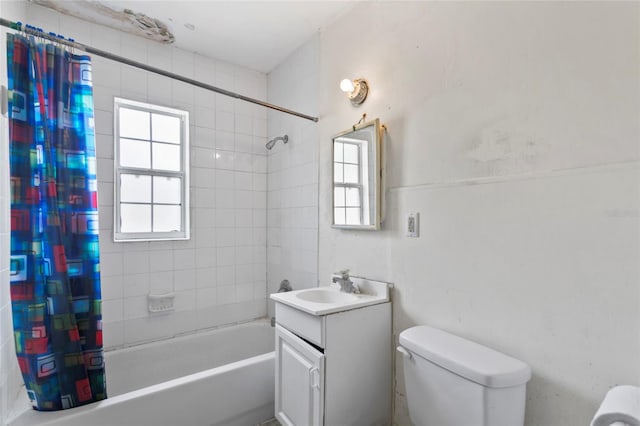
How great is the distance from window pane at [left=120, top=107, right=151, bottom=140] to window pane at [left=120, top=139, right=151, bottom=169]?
0.17 ft

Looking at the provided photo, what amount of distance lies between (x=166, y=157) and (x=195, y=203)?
1.39 feet

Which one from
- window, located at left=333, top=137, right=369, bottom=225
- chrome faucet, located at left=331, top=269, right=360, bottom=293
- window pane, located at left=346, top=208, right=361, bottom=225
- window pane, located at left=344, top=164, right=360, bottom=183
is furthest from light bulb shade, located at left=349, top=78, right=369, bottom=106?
chrome faucet, located at left=331, top=269, right=360, bottom=293

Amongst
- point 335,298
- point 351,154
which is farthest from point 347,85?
point 335,298

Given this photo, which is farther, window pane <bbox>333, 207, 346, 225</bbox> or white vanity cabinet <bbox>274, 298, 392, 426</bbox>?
window pane <bbox>333, 207, 346, 225</bbox>

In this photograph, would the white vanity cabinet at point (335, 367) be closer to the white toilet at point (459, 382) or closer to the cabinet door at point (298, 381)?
the cabinet door at point (298, 381)

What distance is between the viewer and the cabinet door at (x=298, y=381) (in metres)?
1.42

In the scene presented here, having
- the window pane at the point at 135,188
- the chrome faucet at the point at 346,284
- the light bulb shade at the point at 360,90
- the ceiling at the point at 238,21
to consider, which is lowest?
the chrome faucet at the point at 346,284

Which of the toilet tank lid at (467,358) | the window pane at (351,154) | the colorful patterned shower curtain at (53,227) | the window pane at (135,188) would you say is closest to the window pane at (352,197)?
the window pane at (351,154)

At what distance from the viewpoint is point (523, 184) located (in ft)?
3.80

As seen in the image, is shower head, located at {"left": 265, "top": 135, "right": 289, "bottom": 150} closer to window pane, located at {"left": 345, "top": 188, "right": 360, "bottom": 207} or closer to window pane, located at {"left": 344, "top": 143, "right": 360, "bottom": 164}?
window pane, located at {"left": 344, "top": 143, "right": 360, "bottom": 164}

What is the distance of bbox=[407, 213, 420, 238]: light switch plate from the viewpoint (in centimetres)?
154

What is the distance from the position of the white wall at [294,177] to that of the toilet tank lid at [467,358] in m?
1.02

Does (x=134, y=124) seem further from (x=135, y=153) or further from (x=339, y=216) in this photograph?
(x=339, y=216)

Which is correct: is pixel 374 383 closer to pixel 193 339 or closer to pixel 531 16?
pixel 193 339
